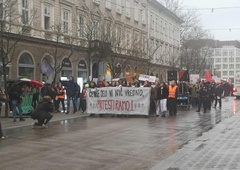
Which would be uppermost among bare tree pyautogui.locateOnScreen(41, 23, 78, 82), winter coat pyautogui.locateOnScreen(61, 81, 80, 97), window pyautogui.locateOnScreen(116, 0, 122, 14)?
window pyautogui.locateOnScreen(116, 0, 122, 14)

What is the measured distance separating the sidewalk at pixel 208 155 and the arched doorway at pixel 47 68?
19965mm

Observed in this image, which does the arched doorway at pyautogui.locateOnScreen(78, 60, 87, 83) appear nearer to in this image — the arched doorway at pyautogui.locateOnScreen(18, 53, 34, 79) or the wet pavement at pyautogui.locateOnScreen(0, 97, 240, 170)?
the arched doorway at pyautogui.locateOnScreen(18, 53, 34, 79)

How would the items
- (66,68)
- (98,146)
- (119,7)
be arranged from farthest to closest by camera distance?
(119,7), (66,68), (98,146)

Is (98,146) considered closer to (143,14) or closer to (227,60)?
(143,14)

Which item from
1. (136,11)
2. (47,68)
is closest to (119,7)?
(136,11)

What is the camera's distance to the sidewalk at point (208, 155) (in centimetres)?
801

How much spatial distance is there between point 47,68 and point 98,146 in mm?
21032

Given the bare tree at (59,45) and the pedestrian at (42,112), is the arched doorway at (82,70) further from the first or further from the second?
the pedestrian at (42,112)

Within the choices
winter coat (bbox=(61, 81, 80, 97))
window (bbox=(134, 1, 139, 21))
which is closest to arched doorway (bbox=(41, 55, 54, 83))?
winter coat (bbox=(61, 81, 80, 97))

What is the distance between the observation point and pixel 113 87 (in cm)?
2064

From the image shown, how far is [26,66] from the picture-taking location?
30.2 metres

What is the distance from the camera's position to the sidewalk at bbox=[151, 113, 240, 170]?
316 inches

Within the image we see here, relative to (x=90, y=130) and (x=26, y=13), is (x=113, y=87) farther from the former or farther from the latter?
(x=26, y=13)

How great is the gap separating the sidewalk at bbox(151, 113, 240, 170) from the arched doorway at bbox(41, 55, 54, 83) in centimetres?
1996
